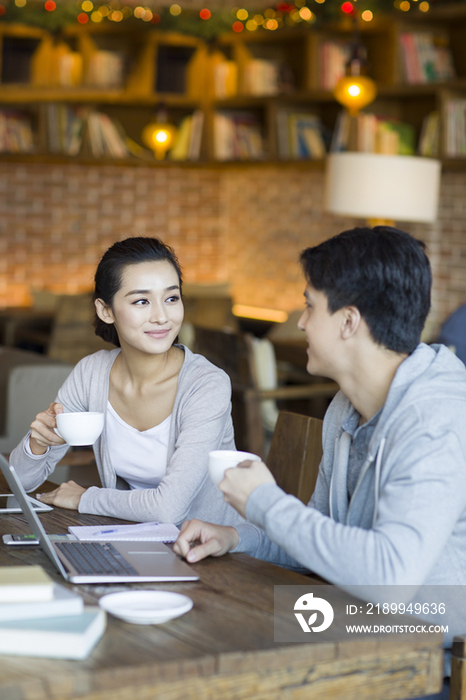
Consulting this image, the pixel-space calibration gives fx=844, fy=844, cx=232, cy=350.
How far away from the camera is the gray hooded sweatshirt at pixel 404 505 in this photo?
46.3 inches

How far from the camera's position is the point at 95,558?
4.38ft

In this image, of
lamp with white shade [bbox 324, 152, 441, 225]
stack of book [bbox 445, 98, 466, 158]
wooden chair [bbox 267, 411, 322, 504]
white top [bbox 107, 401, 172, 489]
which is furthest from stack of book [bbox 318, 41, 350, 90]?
white top [bbox 107, 401, 172, 489]

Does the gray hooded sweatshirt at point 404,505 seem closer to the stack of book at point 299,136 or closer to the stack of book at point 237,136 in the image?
the stack of book at point 299,136

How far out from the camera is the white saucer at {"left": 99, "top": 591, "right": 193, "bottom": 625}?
1.09 m

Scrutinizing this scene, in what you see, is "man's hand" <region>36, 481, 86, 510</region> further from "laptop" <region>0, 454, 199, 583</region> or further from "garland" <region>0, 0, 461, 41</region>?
"garland" <region>0, 0, 461, 41</region>

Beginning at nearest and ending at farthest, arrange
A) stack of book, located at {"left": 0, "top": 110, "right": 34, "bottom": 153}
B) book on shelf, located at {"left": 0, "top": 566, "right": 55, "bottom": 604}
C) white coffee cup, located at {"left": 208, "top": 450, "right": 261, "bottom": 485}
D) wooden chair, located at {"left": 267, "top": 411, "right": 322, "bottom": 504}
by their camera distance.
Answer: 1. book on shelf, located at {"left": 0, "top": 566, "right": 55, "bottom": 604}
2. white coffee cup, located at {"left": 208, "top": 450, "right": 261, "bottom": 485}
3. wooden chair, located at {"left": 267, "top": 411, "right": 322, "bottom": 504}
4. stack of book, located at {"left": 0, "top": 110, "right": 34, "bottom": 153}

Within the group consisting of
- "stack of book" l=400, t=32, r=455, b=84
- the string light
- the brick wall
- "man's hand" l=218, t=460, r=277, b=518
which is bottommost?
"man's hand" l=218, t=460, r=277, b=518

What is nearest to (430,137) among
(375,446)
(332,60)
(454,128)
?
(454,128)

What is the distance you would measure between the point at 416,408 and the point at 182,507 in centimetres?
57

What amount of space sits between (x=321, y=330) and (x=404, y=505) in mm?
331

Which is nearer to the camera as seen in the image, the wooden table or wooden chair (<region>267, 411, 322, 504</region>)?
the wooden table

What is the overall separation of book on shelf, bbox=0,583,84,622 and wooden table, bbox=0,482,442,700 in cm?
5

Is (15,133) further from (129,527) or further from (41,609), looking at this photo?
(41,609)

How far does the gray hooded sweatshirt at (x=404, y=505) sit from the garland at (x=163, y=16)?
15.2 feet
